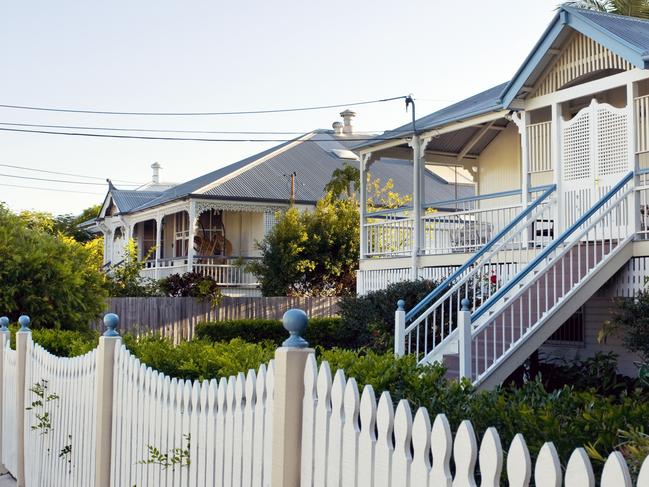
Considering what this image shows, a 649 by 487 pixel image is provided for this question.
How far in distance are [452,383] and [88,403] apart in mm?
3046

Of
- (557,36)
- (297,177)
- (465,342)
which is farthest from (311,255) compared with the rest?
(465,342)

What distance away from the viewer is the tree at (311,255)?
28.5 meters

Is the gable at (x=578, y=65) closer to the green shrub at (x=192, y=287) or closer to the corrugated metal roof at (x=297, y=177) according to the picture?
the green shrub at (x=192, y=287)

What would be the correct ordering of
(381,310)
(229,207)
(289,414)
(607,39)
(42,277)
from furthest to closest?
(229,207), (381,310), (607,39), (42,277), (289,414)

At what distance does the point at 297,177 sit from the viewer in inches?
1382

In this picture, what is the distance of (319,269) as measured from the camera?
29078 millimetres

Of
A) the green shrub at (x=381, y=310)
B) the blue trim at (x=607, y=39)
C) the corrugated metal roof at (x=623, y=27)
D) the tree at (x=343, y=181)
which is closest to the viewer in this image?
the blue trim at (x=607, y=39)

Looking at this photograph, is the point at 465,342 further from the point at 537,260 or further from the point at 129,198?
the point at 129,198

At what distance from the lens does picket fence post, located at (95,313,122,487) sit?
6.35 metres

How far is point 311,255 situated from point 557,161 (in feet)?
45.8

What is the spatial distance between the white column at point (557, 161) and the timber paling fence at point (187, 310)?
8.93 metres

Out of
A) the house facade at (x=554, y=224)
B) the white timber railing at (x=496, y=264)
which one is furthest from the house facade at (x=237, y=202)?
the white timber railing at (x=496, y=264)

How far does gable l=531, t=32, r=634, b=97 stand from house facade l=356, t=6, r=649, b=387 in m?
0.02

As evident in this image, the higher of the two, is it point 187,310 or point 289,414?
point 289,414
